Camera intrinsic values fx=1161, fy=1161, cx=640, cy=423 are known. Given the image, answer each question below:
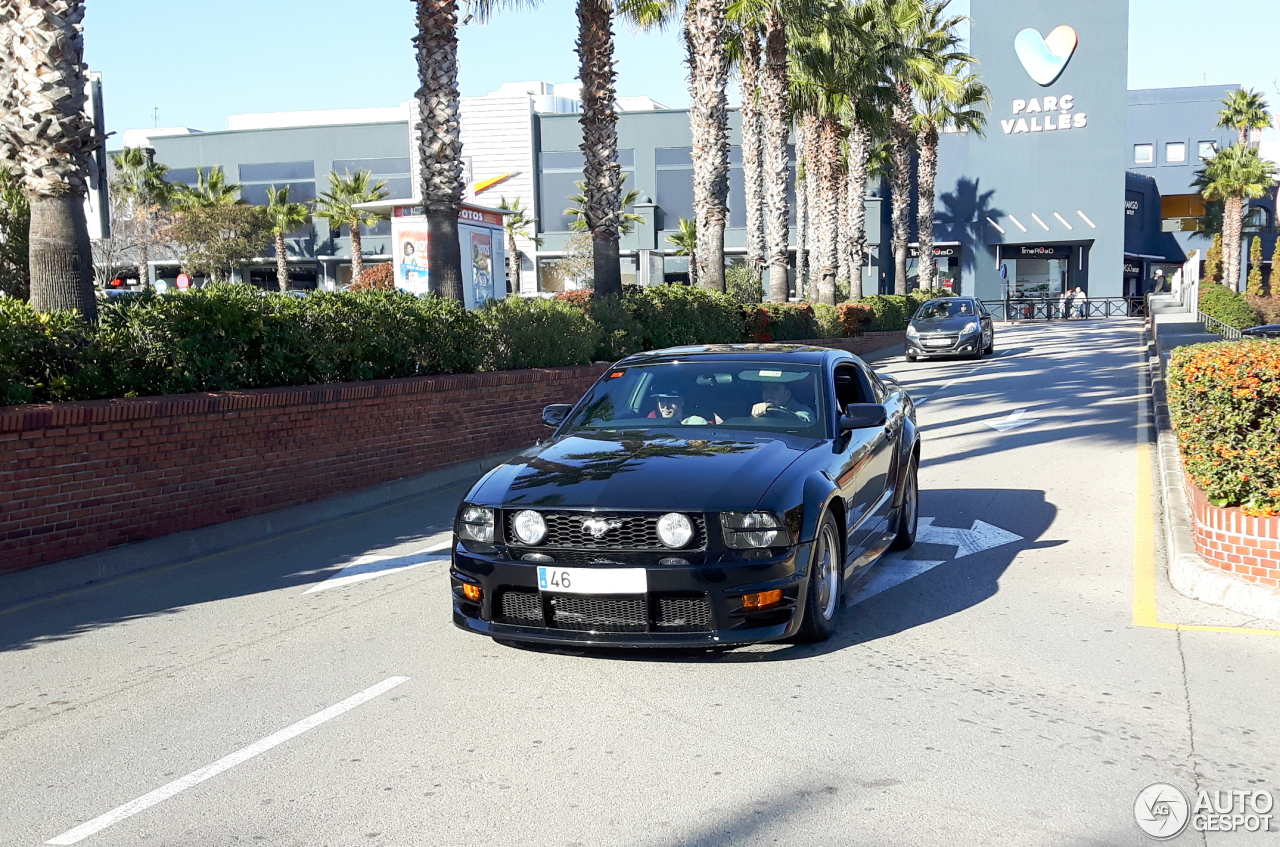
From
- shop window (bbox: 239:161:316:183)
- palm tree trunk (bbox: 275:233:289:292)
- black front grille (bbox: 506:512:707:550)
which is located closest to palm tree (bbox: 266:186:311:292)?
palm tree trunk (bbox: 275:233:289:292)

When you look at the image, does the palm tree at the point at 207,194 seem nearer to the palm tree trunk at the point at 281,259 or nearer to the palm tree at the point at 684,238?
the palm tree trunk at the point at 281,259

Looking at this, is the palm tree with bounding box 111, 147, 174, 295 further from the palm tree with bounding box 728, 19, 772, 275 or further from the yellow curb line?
the yellow curb line

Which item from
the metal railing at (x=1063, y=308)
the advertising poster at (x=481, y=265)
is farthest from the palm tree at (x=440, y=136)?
the metal railing at (x=1063, y=308)

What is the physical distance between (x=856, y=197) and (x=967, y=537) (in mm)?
30735

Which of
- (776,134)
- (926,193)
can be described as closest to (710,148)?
(776,134)

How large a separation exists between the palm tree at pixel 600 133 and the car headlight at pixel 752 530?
14.0 m

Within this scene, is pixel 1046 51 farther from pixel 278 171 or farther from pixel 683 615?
pixel 683 615

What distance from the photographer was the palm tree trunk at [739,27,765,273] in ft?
97.8

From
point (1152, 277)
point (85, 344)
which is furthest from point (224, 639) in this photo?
point (1152, 277)

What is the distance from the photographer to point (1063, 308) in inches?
2478

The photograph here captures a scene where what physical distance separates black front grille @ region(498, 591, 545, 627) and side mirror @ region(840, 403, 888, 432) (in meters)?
2.20

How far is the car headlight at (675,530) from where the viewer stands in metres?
5.33

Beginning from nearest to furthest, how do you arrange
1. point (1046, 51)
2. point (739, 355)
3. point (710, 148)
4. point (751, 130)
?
point (739, 355), point (710, 148), point (751, 130), point (1046, 51)

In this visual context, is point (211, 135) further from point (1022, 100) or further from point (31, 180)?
point (31, 180)
